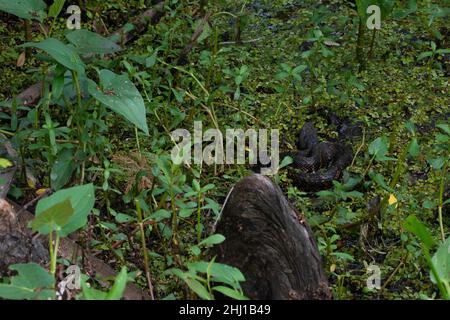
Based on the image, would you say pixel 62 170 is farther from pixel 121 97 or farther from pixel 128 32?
pixel 128 32

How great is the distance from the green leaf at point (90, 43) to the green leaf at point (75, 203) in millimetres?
1066

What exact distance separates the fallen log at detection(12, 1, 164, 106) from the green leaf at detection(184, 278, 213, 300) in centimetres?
195

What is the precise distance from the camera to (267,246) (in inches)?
104

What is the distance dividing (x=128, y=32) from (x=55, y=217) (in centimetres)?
269

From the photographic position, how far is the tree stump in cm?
258

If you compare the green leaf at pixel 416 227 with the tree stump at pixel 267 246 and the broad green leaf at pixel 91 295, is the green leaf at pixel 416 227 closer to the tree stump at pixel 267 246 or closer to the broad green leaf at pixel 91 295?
the tree stump at pixel 267 246

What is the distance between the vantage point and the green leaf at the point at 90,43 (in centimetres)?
337

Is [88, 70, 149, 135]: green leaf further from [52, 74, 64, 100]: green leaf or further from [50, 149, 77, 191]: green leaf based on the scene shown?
[50, 149, 77, 191]: green leaf

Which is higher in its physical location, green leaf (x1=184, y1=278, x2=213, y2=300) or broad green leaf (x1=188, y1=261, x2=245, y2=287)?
broad green leaf (x1=188, y1=261, x2=245, y2=287)

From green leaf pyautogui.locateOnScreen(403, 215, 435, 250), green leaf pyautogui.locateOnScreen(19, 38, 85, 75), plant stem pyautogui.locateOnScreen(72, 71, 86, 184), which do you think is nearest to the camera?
green leaf pyautogui.locateOnScreen(403, 215, 435, 250)

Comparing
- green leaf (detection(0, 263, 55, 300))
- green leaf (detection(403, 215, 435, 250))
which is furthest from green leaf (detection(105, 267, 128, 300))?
green leaf (detection(403, 215, 435, 250))

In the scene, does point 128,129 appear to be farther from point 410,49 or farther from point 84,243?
point 410,49

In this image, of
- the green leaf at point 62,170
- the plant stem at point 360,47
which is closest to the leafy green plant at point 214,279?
the green leaf at point 62,170

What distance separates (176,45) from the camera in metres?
4.80
